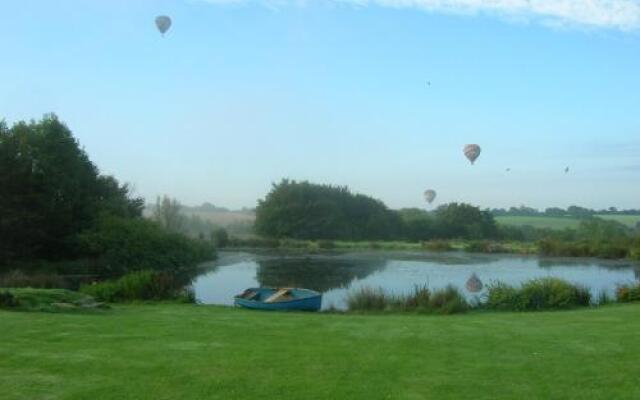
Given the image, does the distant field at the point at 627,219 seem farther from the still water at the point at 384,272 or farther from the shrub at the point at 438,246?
the still water at the point at 384,272

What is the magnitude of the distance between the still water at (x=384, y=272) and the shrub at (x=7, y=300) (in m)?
10.2

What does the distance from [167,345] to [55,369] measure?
1.72m

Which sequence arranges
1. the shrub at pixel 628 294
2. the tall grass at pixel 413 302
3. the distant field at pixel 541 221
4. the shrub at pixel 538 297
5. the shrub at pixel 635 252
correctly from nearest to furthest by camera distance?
the tall grass at pixel 413 302 < the shrub at pixel 538 297 < the shrub at pixel 628 294 < the shrub at pixel 635 252 < the distant field at pixel 541 221

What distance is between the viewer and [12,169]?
1254 inches

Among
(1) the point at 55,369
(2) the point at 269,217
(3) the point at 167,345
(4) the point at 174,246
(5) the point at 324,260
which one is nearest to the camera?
(1) the point at 55,369

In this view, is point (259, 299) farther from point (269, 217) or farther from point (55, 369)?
point (269, 217)

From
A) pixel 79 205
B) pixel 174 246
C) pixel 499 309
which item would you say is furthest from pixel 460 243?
pixel 499 309

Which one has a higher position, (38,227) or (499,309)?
(38,227)

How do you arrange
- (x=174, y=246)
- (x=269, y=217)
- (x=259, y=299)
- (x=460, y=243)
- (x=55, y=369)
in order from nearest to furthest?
(x=55, y=369), (x=259, y=299), (x=174, y=246), (x=460, y=243), (x=269, y=217)

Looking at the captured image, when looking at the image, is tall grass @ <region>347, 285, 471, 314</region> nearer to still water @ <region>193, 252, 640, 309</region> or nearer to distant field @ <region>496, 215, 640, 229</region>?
still water @ <region>193, 252, 640, 309</region>

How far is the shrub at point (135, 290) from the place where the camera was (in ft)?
64.5

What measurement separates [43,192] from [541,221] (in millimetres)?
59615

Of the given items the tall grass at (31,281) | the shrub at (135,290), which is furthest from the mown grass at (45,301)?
the tall grass at (31,281)

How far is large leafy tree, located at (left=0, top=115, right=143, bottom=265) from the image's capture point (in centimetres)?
3173
